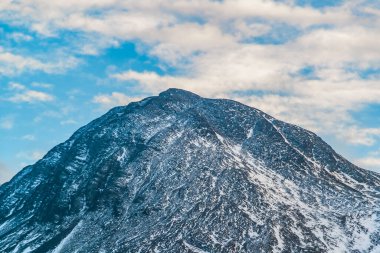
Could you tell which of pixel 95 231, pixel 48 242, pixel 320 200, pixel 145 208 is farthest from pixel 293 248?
pixel 48 242

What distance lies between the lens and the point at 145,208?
196250 mm

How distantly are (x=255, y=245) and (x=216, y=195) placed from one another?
32925mm

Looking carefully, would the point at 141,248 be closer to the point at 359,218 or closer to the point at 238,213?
the point at 238,213

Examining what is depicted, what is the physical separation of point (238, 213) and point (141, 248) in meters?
37.0

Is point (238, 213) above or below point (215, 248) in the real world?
above

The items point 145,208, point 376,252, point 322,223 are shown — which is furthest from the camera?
point 145,208

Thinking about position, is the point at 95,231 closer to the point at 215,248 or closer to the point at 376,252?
the point at 215,248

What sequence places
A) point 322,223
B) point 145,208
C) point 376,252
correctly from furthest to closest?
point 145,208 → point 322,223 → point 376,252

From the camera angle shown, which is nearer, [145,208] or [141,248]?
[141,248]

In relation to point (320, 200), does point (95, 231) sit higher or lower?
lower

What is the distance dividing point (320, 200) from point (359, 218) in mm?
17834

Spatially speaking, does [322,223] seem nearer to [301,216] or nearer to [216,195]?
[301,216]

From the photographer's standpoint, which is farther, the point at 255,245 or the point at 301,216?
the point at 301,216

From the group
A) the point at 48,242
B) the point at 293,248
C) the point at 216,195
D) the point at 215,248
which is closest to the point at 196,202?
the point at 216,195
